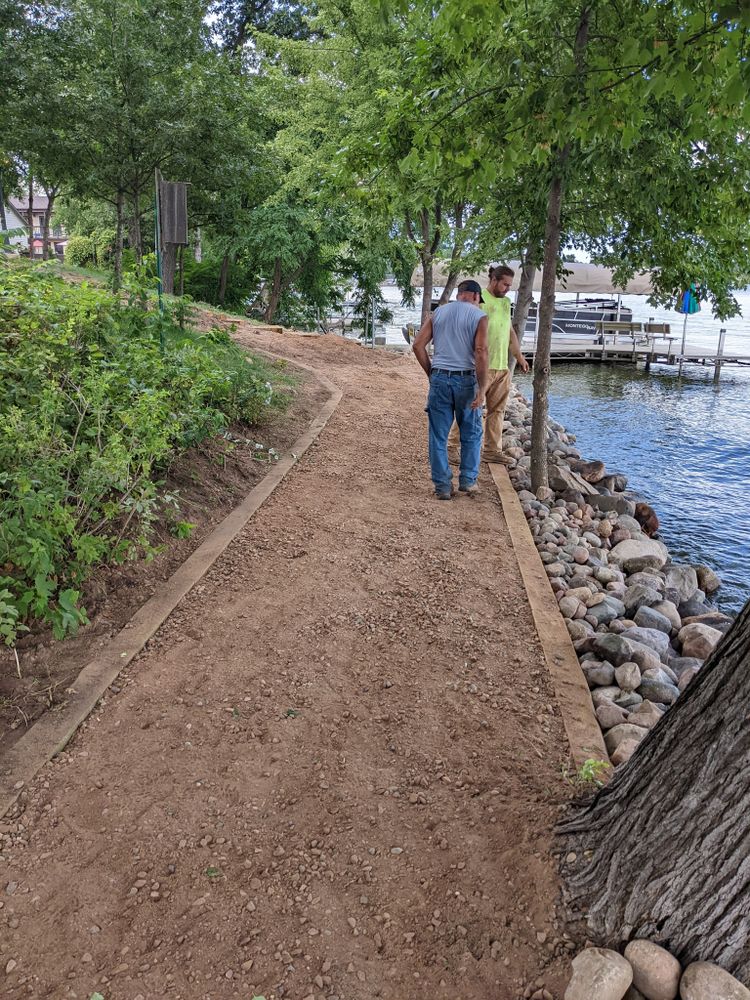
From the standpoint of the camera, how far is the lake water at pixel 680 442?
10.2 m

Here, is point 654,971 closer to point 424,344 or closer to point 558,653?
point 558,653

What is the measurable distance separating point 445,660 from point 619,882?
76.2 inches

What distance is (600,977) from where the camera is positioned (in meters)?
2.22

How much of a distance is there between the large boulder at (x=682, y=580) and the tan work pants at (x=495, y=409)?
227 cm

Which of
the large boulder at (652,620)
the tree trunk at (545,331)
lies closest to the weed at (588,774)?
the large boulder at (652,620)

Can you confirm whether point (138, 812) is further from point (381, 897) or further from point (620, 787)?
point (620, 787)

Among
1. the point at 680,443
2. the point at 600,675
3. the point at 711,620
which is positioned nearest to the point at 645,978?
the point at 600,675

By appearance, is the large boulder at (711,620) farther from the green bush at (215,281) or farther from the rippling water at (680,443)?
the green bush at (215,281)

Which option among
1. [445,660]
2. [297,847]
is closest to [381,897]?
[297,847]

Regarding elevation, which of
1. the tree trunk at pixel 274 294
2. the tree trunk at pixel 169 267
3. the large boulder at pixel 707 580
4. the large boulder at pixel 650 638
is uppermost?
the tree trunk at pixel 274 294

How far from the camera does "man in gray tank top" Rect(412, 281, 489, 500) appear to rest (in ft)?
22.2

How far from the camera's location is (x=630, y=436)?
16.6 meters

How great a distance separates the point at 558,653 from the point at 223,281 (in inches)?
876

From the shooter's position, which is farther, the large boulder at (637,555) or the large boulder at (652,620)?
the large boulder at (637,555)
